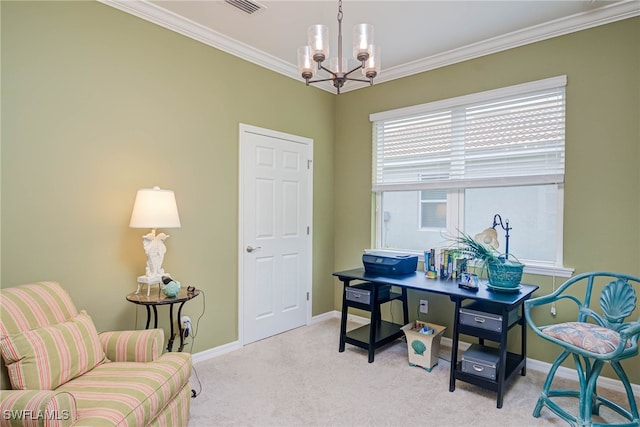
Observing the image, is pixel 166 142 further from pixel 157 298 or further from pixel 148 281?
pixel 157 298

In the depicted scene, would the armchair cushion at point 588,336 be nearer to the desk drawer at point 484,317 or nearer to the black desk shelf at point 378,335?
the desk drawer at point 484,317

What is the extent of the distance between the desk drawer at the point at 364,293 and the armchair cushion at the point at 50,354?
1.98 m

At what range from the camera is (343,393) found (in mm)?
2586

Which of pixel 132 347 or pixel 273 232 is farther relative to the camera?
pixel 273 232

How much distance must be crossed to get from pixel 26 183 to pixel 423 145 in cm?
323

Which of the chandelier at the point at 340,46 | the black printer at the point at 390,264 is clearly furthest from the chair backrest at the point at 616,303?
the chandelier at the point at 340,46

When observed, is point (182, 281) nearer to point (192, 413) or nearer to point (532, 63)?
point (192, 413)

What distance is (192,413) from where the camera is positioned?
2303 millimetres

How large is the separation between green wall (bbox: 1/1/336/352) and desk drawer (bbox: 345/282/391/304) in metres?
1.08

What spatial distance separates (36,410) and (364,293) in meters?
2.35

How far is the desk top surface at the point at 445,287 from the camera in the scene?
2.52 m

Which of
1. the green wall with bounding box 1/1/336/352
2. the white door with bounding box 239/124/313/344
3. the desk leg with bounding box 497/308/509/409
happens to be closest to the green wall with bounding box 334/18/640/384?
the desk leg with bounding box 497/308/509/409

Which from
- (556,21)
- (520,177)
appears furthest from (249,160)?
(556,21)

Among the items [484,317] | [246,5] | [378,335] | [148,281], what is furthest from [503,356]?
[246,5]
